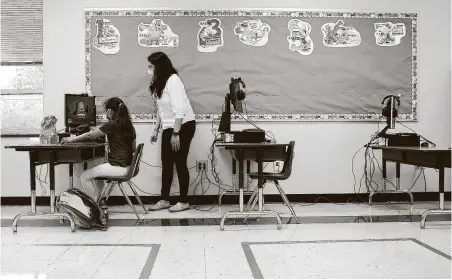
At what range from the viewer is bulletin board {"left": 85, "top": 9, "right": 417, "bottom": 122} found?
552cm

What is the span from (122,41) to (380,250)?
3.68 meters

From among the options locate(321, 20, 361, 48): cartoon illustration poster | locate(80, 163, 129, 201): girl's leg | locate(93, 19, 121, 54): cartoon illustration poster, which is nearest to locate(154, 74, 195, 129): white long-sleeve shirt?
locate(80, 163, 129, 201): girl's leg

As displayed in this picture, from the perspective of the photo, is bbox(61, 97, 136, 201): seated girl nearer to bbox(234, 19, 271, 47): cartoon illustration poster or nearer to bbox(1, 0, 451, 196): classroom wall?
bbox(1, 0, 451, 196): classroom wall

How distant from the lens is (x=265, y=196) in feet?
18.3

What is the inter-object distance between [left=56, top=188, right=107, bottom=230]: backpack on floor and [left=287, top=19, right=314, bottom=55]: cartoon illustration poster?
9.65 feet

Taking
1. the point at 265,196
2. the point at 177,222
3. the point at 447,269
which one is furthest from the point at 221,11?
the point at 447,269

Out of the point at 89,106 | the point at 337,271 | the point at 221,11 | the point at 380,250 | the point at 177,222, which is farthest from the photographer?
the point at 221,11

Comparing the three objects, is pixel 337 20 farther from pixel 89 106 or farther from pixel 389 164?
pixel 89 106

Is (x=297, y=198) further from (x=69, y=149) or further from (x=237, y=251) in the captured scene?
(x=69, y=149)

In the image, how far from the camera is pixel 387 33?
18.6 ft

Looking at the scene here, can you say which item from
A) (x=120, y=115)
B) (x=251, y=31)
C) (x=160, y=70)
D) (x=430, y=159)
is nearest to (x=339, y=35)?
(x=251, y=31)

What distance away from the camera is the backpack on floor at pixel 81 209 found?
3.93m

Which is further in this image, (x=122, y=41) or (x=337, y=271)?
(x=122, y=41)

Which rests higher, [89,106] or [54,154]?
[89,106]
